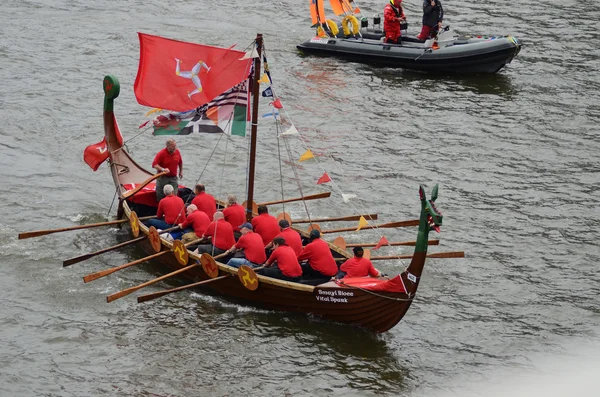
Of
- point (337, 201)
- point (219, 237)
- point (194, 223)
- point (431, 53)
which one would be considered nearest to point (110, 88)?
point (194, 223)

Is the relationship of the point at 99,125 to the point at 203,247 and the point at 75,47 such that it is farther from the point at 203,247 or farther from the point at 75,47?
the point at 203,247

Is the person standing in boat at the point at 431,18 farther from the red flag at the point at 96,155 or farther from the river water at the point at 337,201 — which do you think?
the red flag at the point at 96,155

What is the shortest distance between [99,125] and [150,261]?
881 cm

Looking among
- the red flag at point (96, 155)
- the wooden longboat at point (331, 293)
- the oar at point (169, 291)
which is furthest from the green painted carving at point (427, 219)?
the red flag at point (96, 155)

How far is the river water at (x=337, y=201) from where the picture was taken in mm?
17656

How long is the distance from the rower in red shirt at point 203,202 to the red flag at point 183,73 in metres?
2.36

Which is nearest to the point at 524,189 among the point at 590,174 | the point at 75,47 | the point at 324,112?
the point at 590,174

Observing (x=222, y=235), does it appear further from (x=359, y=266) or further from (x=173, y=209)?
(x=359, y=266)

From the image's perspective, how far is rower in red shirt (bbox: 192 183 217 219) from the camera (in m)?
21.0

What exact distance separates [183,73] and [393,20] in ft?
50.0

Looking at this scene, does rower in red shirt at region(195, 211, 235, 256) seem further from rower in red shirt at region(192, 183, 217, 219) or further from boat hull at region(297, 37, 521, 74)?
boat hull at region(297, 37, 521, 74)

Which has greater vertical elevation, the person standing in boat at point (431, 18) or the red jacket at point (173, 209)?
the person standing in boat at point (431, 18)

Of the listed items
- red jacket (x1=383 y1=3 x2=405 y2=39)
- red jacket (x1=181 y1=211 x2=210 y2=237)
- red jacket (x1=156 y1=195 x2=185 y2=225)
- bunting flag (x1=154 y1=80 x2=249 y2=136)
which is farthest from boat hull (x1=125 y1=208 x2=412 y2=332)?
red jacket (x1=383 y1=3 x2=405 y2=39)

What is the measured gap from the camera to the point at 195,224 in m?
20.5
